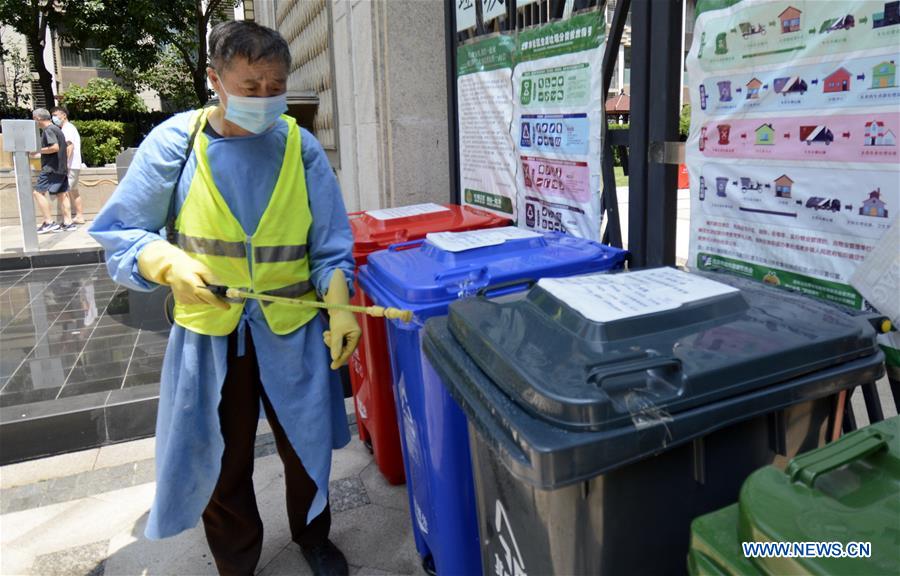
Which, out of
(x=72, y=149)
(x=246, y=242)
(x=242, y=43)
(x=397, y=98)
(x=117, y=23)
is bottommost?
(x=246, y=242)

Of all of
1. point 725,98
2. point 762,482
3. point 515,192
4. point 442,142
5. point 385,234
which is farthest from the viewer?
point 442,142

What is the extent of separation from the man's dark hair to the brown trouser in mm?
849

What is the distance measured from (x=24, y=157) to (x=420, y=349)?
822 centimetres

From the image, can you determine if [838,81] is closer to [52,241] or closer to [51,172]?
[52,241]

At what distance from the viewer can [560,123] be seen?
114 inches

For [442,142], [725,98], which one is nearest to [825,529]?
[725,98]

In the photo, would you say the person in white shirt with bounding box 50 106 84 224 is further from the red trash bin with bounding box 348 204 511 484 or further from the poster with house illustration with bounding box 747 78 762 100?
the poster with house illustration with bounding box 747 78 762 100

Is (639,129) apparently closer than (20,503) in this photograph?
Yes

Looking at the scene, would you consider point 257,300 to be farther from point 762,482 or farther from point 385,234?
point 762,482

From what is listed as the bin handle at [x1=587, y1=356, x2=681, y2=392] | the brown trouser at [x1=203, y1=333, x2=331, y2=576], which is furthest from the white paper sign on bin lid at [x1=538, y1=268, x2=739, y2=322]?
the brown trouser at [x1=203, y1=333, x2=331, y2=576]

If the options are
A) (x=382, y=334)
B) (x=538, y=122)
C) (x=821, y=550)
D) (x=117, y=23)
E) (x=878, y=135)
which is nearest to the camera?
(x=821, y=550)

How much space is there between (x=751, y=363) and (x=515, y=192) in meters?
2.28

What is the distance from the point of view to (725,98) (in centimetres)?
202

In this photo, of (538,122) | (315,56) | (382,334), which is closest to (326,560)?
(382,334)
